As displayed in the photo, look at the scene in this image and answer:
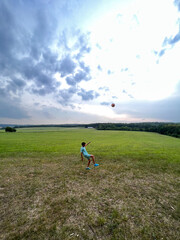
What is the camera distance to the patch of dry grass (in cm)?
385

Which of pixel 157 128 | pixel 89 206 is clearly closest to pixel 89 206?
pixel 89 206

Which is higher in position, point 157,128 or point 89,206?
point 89,206

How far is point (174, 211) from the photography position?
4.87 m

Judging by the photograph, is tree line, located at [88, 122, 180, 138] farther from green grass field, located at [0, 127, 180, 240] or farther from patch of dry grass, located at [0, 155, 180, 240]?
green grass field, located at [0, 127, 180, 240]

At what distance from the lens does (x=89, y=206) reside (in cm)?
509

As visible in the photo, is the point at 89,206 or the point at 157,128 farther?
the point at 157,128

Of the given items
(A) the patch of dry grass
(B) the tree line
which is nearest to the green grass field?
(A) the patch of dry grass

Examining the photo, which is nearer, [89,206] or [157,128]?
[89,206]

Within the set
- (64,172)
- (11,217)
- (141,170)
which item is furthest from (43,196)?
(141,170)

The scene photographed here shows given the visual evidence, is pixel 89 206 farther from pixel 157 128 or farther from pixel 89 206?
pixel 157 128

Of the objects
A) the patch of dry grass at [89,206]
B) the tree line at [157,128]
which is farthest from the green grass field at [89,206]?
the tree line at [157,128]

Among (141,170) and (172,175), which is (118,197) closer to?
(141,170)

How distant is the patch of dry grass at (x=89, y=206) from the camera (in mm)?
3852

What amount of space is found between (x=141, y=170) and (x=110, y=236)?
721cm
